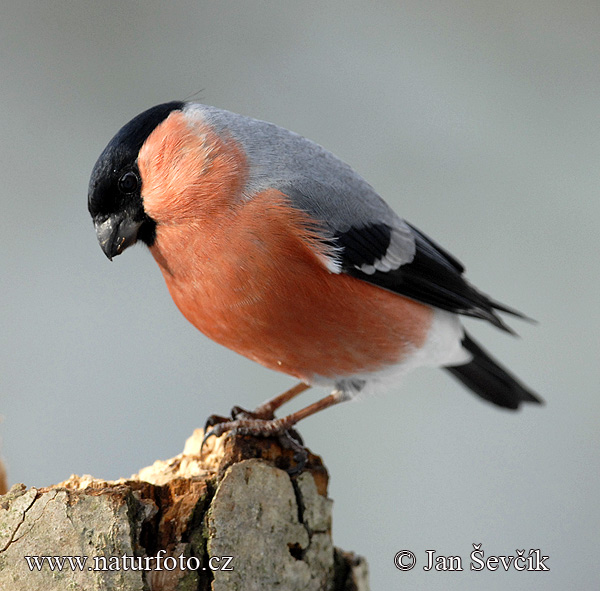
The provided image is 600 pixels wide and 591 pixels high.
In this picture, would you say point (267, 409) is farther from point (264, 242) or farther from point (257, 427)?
point (264, 242)

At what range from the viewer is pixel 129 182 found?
131 centimetres

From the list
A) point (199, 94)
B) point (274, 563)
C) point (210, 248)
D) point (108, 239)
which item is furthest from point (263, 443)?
point (199, 94)

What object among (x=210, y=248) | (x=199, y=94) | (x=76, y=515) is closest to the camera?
(x=76, y=515)

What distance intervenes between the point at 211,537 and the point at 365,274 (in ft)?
2.05

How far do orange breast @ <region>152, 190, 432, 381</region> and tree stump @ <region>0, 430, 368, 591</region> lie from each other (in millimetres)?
208

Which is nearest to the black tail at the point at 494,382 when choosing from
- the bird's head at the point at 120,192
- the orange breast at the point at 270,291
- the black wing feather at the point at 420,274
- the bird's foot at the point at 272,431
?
the black wing feather at the point at 420,274

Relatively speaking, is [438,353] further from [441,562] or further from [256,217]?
[256,217]

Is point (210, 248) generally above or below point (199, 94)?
below

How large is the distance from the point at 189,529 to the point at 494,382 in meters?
1.17

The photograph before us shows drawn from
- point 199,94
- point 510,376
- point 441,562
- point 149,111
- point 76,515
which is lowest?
point 441,562

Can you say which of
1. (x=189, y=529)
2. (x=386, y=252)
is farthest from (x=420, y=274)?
(x=189, y=529)

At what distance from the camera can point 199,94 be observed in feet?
5.31

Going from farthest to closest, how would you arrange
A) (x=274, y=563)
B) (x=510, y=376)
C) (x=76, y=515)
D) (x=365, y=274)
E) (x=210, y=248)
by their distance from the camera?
(x=510, y=376), (x=365, y=274), (x=210, y=248), (x=274, y=563), (x=76, y=515)

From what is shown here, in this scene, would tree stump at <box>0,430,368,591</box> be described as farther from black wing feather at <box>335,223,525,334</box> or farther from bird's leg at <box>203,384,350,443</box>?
black wing feather at <box>335,223,525,334</box>
